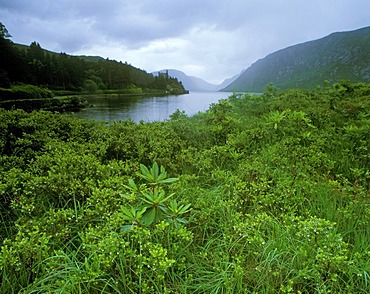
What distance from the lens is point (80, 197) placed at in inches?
88.5

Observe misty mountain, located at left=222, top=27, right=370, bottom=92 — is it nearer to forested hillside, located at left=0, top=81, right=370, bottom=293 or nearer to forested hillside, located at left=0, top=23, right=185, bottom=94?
forested hillside, located at left=0, top=23, right=185, bottom=94

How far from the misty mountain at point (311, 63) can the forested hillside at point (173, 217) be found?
66.1 m

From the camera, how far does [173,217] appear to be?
1.72 m

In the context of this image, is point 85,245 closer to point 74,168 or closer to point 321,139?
point 74,168

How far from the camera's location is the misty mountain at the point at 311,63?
68.4 m

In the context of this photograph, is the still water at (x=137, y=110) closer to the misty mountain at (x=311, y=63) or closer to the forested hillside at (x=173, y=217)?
the forested hillside at (x=173, y=217)

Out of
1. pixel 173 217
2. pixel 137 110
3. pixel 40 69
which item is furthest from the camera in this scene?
pixel 137 110

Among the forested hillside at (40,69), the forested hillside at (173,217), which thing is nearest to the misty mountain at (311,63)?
the forested hillside at (40,69)

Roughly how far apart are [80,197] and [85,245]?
2.87ft

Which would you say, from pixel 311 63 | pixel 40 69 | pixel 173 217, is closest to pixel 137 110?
pixel 40 69

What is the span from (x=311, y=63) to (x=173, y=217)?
106028mm

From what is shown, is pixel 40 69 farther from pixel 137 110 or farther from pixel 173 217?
pixel 173 217

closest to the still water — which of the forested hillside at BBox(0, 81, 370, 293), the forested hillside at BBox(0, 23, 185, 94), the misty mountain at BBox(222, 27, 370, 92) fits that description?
the forested hillside at BBox(0, 23, 185, 94)

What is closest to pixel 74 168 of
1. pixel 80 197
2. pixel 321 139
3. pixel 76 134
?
pixel 80 197
